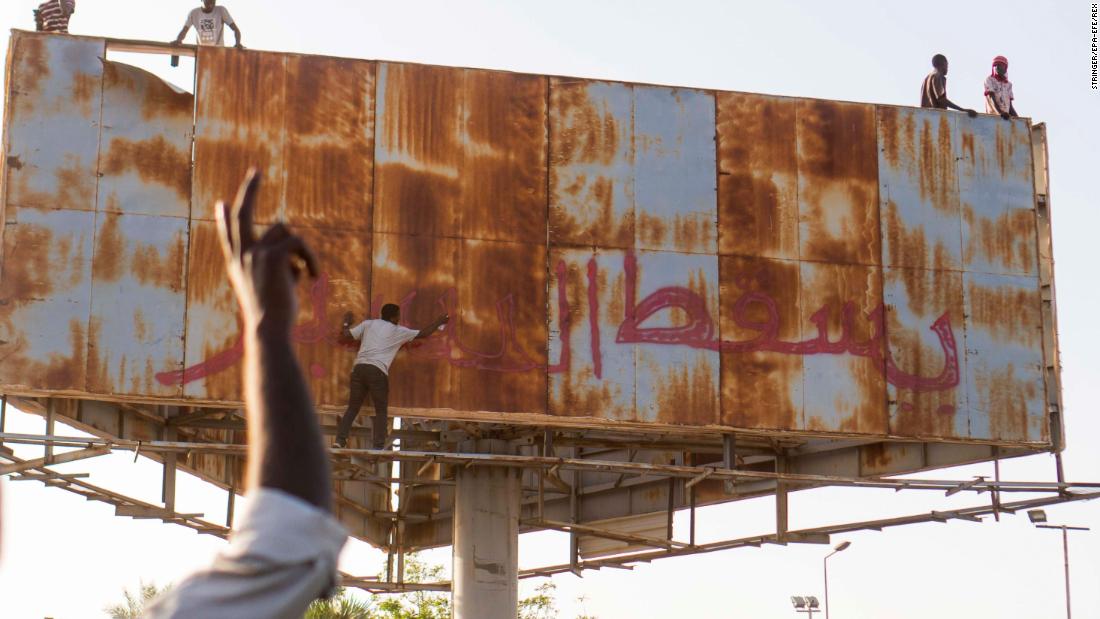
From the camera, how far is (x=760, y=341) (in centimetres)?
2198

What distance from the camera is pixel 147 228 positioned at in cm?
2067

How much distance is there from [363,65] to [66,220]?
4276 mm

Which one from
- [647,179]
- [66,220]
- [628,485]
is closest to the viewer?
[66,220]

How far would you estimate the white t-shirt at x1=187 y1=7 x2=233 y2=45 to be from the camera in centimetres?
2209

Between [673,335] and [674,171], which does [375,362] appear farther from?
[674,171]

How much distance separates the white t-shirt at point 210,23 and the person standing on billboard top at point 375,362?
4389mm

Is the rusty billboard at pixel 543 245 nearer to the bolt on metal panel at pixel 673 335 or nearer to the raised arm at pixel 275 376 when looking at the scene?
the bolt on metal panel at pixel 673 335

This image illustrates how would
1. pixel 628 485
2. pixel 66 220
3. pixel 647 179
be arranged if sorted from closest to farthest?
pixel 66 220 < pixel 647 179 < pixel 628 485

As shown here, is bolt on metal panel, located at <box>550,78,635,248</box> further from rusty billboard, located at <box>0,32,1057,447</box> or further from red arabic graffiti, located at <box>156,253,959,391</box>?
red arabic graffiti, located at <box>156,253,959,391</box>

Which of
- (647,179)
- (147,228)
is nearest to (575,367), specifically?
(647,179)

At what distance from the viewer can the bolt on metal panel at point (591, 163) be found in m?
21.8

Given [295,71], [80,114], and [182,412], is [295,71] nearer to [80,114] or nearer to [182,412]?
[80,114]

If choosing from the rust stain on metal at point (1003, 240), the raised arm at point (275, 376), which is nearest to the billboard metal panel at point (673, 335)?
the rust stain on metal at point (1003, 240)

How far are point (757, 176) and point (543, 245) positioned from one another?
10.3 ft
